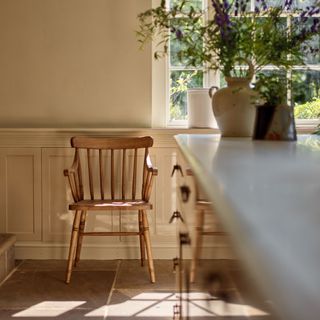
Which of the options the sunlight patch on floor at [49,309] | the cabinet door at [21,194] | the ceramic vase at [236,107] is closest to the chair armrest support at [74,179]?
the cabinet door at [21,194]

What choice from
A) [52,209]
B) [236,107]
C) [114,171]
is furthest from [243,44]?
[52,209]

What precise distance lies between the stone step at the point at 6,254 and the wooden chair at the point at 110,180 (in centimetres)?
39

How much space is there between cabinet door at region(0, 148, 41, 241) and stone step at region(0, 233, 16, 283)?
0.40 feet

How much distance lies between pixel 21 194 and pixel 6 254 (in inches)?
19.8

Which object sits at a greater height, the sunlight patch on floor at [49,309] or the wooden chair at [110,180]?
the wooden chair at [110,180]

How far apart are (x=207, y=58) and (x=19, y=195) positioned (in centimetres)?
212

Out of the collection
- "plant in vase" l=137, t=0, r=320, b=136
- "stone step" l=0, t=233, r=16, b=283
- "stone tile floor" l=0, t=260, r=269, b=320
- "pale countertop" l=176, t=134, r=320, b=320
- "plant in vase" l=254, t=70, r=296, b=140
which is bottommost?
"stone tile floor" l=0, t=260, r=269, b=320

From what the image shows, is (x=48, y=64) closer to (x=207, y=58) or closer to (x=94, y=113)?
(x=94, y=113)

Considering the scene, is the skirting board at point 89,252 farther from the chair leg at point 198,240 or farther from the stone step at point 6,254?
the chair leg at point 198,240

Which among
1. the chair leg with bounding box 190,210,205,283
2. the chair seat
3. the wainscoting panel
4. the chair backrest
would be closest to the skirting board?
the wainscoting panel

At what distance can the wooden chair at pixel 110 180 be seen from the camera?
317cm

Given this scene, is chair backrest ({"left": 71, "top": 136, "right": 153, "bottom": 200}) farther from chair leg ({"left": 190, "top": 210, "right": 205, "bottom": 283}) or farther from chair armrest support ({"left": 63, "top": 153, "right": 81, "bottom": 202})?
chair leg ({"left": 190, "top": 210, "right": 205, "bottom": 283})

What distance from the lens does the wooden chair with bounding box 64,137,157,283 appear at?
10.4 feet

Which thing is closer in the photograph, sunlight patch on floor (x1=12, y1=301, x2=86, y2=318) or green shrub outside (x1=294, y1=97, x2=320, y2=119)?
sunlight patch on floor (x1=12, y1=301, x2=86, y2=318)
